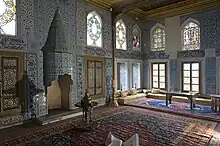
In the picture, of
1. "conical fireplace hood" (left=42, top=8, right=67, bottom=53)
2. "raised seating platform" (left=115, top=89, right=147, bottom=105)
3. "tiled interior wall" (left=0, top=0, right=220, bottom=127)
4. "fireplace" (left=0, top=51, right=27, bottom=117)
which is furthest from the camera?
"raised seating platform" (left=115, top=89, right=147, bottom=105)

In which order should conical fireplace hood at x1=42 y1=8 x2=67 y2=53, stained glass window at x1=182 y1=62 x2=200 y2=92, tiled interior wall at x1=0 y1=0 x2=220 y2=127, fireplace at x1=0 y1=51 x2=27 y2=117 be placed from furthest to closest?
stained glass window at x1=182 y1=62 x2=200 y2=92
conical fireplace hood at x1=42 y1=8 x2=67 y2=53
tiled interior wall at x1=0 y1=0 x2=220 y2=127
fireplace at x1=0 y1=51 x2=27 y2=117

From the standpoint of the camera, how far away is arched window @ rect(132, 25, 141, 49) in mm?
9370

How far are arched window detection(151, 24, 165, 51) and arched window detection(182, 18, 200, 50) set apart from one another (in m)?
1.07

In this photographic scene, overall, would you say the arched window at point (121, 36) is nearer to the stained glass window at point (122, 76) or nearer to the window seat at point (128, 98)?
the stained glass window at point (122, 76)

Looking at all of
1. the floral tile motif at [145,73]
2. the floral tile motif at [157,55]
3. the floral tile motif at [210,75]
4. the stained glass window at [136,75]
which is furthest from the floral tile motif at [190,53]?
the stained glass window at [136,75]

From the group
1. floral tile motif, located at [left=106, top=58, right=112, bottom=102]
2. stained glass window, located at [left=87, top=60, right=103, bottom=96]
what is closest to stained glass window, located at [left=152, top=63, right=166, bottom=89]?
floral tile motif, located at [left=106, top=58, right=112, bottom=102]

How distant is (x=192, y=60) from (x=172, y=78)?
1.25m

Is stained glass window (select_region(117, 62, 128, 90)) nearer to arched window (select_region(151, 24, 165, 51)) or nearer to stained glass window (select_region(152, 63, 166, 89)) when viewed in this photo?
stained glass window (select_region(152, 63, 166, 89))

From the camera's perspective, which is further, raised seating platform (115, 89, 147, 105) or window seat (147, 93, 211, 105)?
raised seating platform (115, 89, 147, 105)

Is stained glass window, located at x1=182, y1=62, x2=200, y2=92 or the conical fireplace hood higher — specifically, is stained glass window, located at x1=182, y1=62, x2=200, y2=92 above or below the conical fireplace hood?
below

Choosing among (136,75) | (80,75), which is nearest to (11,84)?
(80,75)

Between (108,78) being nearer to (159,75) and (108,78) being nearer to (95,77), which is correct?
(95,77)

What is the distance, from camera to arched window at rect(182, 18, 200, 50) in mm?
8109

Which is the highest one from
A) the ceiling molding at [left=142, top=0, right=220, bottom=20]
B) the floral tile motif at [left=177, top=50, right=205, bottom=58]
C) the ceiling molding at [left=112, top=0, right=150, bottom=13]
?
the ceiling molding at [left=142, top=0, right=220, bottom=20]
